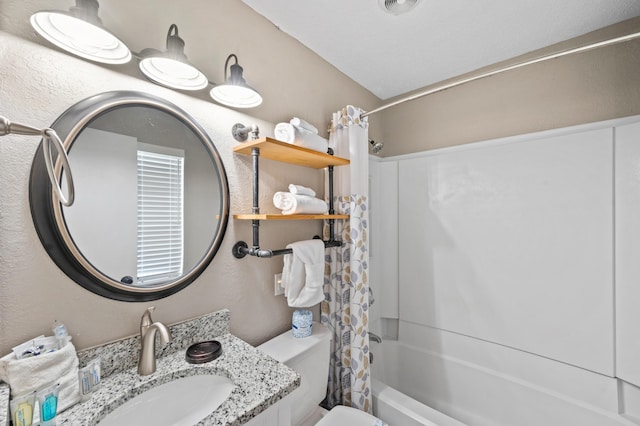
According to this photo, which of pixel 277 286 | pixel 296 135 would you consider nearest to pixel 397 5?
pixel 296 135

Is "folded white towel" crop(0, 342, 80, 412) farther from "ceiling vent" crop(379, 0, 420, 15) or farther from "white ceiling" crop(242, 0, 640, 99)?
"ceiling vent" crop(379, 0, 420, 15)

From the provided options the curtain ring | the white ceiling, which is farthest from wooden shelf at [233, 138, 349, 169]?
the white ceiling

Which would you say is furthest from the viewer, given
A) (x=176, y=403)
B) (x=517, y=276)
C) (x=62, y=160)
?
(x=517, y=276)

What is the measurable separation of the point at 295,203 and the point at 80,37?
2.93 ft

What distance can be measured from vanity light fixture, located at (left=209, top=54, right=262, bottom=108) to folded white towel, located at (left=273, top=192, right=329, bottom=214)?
450mm

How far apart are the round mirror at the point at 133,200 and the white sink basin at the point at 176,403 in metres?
0.31

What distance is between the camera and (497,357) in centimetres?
166

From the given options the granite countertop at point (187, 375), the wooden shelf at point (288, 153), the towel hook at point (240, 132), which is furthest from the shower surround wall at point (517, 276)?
the granite countertop at point (187, 375)

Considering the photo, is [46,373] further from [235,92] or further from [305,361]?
[235,92]

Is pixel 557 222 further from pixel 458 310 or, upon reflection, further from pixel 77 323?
pixel 77 323

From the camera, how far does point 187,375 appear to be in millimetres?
883

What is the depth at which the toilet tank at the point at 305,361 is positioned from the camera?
1136 mm

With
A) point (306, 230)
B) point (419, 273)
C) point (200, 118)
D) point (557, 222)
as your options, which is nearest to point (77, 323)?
point (200, 118)

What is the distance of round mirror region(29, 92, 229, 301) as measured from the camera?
771 millimetres
